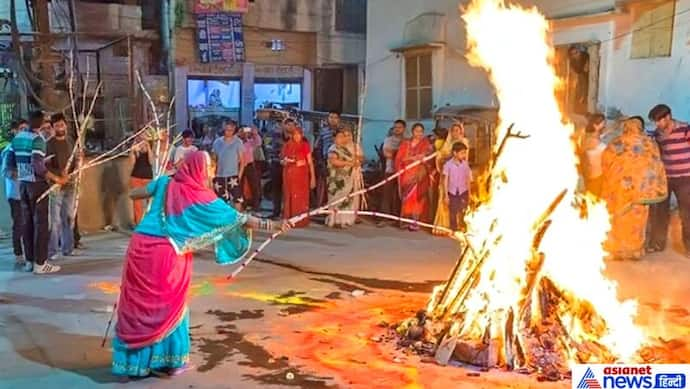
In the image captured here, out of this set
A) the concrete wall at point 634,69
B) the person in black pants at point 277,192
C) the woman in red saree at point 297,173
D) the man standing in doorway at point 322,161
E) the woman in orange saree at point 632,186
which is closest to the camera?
the woman in orange saree at point 632,186

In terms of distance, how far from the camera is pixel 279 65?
73.5 feet

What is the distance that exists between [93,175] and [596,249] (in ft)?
26.6

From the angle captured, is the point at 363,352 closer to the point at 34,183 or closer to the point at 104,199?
the point at 34,183

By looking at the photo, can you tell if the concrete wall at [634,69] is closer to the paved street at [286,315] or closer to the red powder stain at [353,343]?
the paved street at [286,315]

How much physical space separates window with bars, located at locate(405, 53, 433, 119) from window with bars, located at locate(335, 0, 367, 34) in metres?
6.72

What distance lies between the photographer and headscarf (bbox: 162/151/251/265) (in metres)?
5.30

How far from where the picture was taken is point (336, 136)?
40.7ft

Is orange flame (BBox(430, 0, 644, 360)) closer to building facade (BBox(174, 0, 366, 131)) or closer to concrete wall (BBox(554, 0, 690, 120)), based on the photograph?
concrete wall (BBox(554, 0, 690, 120))

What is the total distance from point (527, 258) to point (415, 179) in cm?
607

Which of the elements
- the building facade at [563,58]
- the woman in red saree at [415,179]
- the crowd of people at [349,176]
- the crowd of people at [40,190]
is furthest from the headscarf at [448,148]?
the crowd of people at [40,190]

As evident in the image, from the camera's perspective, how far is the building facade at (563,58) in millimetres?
10930

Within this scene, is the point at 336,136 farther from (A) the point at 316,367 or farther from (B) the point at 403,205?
(A) the point at 316,367

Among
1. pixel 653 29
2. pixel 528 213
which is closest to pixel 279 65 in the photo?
pixel 653 29

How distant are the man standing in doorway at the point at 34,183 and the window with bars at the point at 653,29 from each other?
26.5ft
